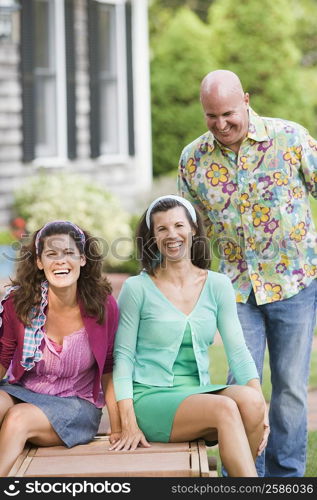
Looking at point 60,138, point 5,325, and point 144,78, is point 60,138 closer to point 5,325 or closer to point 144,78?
point 144,78

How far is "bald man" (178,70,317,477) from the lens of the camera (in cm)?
408

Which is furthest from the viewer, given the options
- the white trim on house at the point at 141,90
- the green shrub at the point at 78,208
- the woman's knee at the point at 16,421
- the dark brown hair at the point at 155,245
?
the white trim on house at the point at 141,90

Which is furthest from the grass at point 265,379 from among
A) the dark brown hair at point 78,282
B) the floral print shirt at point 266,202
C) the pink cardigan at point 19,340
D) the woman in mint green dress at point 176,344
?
the dark brown hair at point 78,282

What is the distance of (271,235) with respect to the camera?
4102 mm

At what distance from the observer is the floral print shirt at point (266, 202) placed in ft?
13.4

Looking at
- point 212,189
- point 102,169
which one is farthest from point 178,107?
point 212,189

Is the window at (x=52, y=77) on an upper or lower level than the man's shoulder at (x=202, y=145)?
upper

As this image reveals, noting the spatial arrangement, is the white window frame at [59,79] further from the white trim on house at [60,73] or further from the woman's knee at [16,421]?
the woman's knee at [16,421]

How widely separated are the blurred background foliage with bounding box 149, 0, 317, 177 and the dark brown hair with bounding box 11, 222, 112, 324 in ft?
43.7

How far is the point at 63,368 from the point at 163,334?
0.40 metres

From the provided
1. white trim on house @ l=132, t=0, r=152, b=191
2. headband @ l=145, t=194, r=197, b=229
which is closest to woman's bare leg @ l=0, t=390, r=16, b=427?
headband @ l=145, t=194, r=197, b=229

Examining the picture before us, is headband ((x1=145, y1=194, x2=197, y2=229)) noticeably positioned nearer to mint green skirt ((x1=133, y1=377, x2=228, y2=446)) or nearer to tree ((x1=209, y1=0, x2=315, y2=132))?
mint green skirt ((x1=133, y1=377, x2=228, y2=446))
